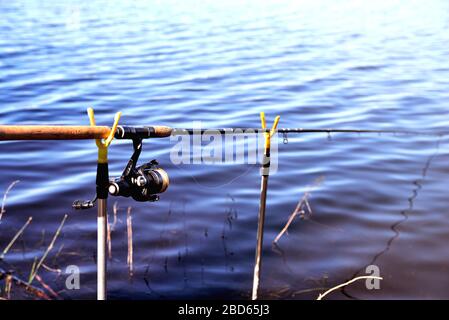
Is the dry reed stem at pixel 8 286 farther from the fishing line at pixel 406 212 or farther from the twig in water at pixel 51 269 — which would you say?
the fishing line at pixel 406 212

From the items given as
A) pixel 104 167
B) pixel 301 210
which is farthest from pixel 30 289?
pixel 301 210

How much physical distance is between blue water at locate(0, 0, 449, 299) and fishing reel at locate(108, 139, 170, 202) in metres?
2.46

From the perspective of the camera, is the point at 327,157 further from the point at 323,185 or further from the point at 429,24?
the point at 429,24

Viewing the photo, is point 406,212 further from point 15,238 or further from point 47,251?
point 15,238

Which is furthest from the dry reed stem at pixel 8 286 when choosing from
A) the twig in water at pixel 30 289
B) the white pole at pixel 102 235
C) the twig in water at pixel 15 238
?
the white pole at pixel 102 235

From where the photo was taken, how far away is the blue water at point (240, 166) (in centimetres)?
615

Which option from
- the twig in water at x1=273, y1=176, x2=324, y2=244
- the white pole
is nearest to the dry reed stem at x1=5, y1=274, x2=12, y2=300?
the white pole

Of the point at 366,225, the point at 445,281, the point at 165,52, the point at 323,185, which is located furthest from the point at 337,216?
the point at 165,52

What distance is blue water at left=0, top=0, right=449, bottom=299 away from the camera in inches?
242

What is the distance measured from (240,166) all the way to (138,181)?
6428 millimetres

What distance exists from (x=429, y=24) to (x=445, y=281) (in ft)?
73.0

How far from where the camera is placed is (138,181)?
3.12 meters

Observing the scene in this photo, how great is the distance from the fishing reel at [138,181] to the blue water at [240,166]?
2.46 m

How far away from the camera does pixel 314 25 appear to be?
2689 cm
